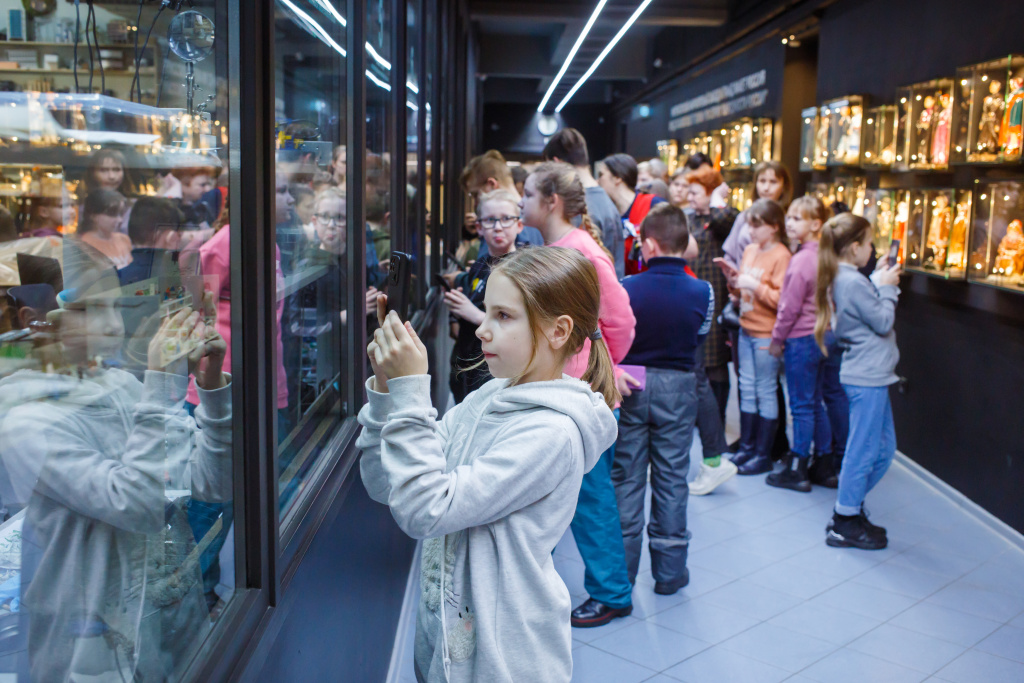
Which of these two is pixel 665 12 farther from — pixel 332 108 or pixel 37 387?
pixel 37 387

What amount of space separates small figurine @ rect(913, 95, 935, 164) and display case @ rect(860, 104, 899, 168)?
1.35ft

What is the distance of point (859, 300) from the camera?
13.9 ft

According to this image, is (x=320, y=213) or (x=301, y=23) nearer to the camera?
(x=301, y=23)

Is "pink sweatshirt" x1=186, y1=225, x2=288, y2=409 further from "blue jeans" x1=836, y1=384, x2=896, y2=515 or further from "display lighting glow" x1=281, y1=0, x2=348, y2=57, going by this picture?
"blue jeans" x1=836, y1=384, x2=896, y2=515

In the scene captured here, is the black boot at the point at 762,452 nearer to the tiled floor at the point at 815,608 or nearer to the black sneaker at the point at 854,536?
the tiled floor at the point at 815,608

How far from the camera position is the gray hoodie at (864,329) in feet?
13.7

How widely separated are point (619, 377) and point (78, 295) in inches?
104

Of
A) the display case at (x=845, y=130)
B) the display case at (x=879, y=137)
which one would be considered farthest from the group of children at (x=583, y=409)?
the display case at (x=845, y=130)

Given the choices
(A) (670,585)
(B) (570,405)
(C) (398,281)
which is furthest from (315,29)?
(A) (670,585)

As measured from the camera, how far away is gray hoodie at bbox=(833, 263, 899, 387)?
417cm

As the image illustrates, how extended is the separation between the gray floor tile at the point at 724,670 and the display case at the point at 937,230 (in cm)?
290

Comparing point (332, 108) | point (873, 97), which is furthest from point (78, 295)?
point (873, 97)

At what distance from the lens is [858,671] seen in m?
3.22

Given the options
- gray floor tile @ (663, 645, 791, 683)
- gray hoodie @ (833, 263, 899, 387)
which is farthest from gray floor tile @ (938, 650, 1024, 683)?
gray hoodie @ (833, 263, 899, 387)
